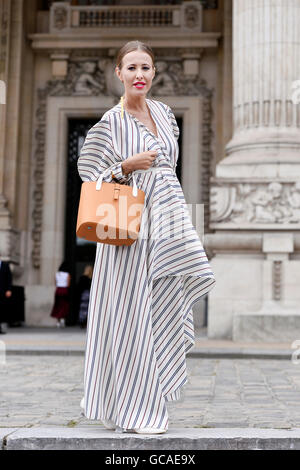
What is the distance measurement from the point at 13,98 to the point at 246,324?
9.83 m

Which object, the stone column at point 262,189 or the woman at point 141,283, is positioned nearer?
the woman at point 141,283

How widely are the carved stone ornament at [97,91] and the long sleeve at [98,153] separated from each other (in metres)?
15.3

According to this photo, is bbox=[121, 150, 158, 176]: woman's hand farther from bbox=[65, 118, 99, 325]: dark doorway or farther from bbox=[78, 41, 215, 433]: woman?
bbox=[65, 118, 99, 325]: dark doorway

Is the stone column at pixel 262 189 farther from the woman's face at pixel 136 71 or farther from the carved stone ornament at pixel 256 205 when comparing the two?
the woman's face at pixel 136 71

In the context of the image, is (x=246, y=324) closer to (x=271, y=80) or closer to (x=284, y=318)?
(x=284, y=318)

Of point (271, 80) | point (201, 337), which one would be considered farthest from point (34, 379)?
point (271, 80)

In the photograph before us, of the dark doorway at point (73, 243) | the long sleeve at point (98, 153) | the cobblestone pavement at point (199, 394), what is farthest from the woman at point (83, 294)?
the long sleeve at point (98, 153)

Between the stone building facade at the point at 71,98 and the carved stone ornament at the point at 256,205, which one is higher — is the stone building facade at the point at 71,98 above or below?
above

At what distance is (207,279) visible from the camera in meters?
4.23

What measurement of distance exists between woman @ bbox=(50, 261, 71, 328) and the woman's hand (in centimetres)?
1432

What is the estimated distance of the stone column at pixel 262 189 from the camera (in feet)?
42.0

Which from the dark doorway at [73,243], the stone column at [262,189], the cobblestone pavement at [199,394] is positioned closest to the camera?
the cobblestone pavement at [199,394]

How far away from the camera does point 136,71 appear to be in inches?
167

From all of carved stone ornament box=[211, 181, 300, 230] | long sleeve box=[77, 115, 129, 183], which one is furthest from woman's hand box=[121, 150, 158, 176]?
carved stone ornament box=[211, 181, 300, 230]
